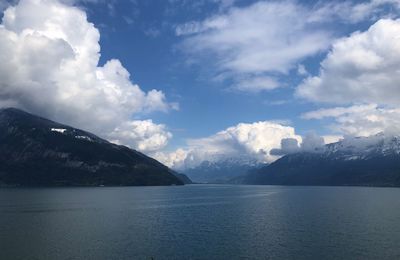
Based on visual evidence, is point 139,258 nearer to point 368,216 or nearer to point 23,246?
point 23,246

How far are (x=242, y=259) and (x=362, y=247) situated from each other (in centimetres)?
3936

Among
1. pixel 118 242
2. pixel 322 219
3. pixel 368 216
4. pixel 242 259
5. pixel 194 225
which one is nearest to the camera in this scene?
pixel 242 259

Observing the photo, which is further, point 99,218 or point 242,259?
point 99,218

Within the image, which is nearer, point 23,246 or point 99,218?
point 23,246

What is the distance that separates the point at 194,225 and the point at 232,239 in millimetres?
36503

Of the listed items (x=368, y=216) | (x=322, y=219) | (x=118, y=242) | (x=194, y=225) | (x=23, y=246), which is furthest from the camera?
(x=368, y=216)

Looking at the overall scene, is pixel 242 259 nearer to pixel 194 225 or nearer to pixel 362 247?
pixel 362 247

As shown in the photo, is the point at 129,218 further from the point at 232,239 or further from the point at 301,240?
the point at 301,240

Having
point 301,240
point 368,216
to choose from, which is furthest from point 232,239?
point 368,216

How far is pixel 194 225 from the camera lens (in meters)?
161

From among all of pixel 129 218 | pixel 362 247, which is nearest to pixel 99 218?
pixel 129 218

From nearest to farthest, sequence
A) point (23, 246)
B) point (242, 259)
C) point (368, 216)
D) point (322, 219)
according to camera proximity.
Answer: point (242, 259), point (23, 246), point (322, 219), point (368, 216)

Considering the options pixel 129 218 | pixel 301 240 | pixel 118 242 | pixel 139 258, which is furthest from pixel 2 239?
pixel 301 240

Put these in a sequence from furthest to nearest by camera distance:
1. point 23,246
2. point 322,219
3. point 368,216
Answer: point 368,216 < point 322,219 < point 23,246
